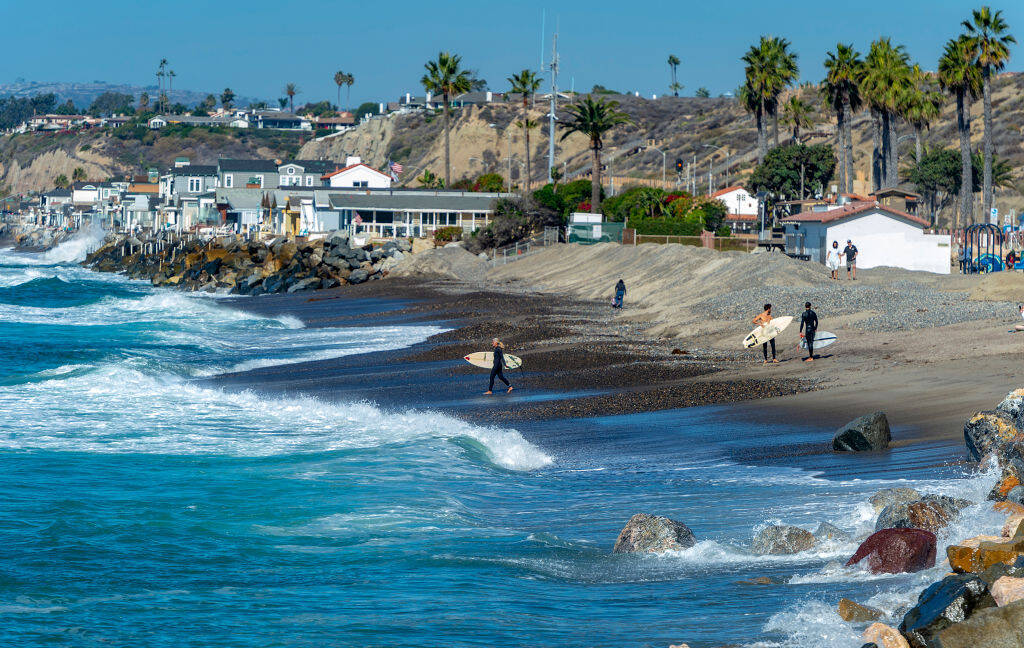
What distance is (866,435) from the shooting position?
17797 mm

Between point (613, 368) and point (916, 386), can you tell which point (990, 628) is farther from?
point (613, 368)

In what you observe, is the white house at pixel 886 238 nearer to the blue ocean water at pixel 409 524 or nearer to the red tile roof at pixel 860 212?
the red tile roof at pixel 860 212

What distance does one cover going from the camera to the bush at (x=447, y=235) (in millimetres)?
→ 87062

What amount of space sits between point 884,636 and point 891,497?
15.2 ft

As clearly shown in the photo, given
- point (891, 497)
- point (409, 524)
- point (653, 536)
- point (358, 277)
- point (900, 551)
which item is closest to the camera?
point (900, 551)

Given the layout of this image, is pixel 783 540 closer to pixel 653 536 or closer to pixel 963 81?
pixel 653 536

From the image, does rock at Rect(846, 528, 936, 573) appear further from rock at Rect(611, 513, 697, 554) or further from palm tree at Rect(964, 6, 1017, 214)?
palm tree at Rect(964, 6, 1017, 214)

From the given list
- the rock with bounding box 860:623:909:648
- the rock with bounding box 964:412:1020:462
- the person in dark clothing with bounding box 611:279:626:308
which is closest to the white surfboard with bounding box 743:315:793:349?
the rock with bounding box 964:412:1020:462

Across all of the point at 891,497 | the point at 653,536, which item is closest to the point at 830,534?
the point at 891,497

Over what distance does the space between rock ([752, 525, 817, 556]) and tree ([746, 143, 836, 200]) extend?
8222 centimetres

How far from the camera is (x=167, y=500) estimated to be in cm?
1759

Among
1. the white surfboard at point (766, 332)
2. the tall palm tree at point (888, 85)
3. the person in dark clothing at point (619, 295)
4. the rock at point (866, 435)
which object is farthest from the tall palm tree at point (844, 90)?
the rock at point (866, 435)

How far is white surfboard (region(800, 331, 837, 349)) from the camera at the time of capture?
28.2m

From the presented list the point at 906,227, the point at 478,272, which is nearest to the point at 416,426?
the point at 906,227
